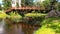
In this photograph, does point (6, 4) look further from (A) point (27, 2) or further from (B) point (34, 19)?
(B) point (34, 19)

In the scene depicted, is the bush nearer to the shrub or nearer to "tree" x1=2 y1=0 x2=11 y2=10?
the shrub

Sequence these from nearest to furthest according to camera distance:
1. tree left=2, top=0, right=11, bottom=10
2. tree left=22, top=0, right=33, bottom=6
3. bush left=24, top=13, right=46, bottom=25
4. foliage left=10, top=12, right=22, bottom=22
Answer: bush left=24, top=13, right=46, bottom=25 → foliage left=10, top=12, right=22, bottom=22 → tree left=2, top=0, right=11, bottom=10 → tree left=22, top=0, right=33, bottom=6

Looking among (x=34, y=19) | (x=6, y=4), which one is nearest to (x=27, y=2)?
(x=6, y=4)

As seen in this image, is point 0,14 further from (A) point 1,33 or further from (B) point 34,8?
(A) point 1,33

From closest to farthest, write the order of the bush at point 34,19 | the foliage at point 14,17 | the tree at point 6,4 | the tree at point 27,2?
the bush at point 34,19
the foliage at point 14,17
the tree at point 6,4
the tree at point 27,2

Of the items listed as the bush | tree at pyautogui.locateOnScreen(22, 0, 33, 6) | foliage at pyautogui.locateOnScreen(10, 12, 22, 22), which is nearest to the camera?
the bush

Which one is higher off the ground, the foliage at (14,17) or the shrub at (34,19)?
the shrub at (34,19)

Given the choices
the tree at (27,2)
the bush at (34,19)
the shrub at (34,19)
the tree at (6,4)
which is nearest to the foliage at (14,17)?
the bush at (34,19)

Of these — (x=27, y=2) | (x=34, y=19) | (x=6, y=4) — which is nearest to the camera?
(x=34, y=19)

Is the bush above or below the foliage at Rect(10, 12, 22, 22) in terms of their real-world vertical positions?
above

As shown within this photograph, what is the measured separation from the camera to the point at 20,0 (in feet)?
232

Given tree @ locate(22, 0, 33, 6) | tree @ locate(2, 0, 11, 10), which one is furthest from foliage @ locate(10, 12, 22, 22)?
tree @ locate(22, 0, 33, 6)

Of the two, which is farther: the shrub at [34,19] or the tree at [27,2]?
the tree at [27,2]

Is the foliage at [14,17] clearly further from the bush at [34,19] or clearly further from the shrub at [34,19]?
the shrub at [34,19]
